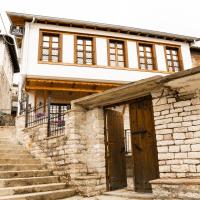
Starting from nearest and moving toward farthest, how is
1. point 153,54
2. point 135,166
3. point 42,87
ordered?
point 135,166, point 42,87, point 153,54

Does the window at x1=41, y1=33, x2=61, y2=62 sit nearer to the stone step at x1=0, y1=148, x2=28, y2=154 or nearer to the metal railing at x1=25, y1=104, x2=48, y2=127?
the metal railing at x1=25, y1=104, x2=48, y2=127

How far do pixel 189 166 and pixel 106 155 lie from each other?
274 cm

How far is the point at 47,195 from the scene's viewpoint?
240 inches

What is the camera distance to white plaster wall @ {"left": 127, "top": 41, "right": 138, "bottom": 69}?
43.0ft

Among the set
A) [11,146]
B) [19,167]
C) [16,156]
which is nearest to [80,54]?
[11,146]

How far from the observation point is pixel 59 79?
11.6 metres

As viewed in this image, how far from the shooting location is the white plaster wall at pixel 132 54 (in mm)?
13102

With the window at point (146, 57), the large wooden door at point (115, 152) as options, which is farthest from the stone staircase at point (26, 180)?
the window at point (146, 57)

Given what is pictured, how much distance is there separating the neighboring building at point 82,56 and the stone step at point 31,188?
4.99 metres

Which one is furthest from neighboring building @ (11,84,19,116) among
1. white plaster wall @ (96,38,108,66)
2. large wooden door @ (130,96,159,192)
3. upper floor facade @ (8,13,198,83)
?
large wooden door @ (130,96,159,192)

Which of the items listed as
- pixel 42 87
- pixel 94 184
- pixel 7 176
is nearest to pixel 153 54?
pixel 42 87

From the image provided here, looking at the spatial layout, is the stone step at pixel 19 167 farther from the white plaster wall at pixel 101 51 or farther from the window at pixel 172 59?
the window at pixel 172 59

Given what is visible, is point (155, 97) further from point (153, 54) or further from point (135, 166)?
point (153, 54)

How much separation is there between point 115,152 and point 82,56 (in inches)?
245
